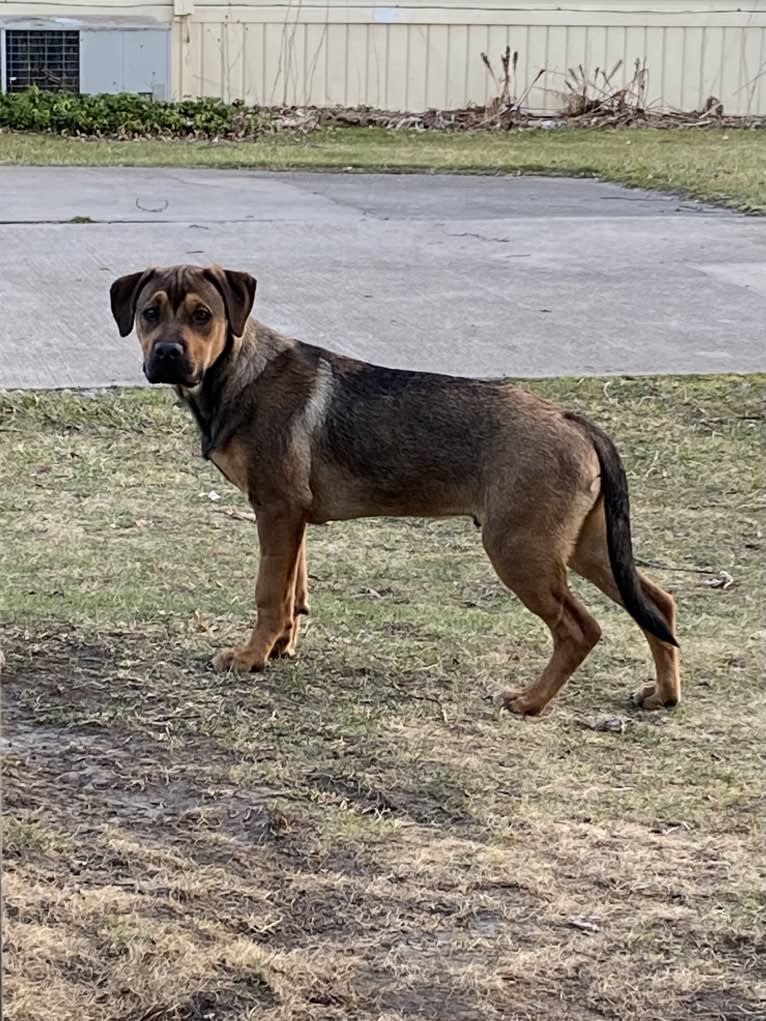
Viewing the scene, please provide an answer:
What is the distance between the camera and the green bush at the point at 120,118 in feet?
64.8

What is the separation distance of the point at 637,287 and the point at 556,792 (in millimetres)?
6488

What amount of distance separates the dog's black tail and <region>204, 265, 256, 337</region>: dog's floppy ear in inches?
41.0

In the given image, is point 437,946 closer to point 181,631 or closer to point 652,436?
point 181,631

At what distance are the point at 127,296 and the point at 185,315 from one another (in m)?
0.25

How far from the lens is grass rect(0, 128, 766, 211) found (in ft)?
50.2

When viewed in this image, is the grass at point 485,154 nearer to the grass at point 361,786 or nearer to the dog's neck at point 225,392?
the grass at point 361,786

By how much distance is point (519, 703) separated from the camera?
4.56 meters

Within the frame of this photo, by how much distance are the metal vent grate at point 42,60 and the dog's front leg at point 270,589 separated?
18894 mm

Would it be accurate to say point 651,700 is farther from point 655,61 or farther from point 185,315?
point 655,61

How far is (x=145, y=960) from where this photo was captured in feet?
10.3

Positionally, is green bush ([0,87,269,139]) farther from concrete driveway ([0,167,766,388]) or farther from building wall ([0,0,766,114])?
concrete driveway ([0,167,766,388])

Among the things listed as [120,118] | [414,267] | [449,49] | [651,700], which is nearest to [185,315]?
[651,700]

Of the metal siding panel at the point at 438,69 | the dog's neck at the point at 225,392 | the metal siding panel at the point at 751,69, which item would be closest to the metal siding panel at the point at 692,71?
the metal siding panel at the point at 751,69

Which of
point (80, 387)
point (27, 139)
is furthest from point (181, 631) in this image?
point (27, 139)
